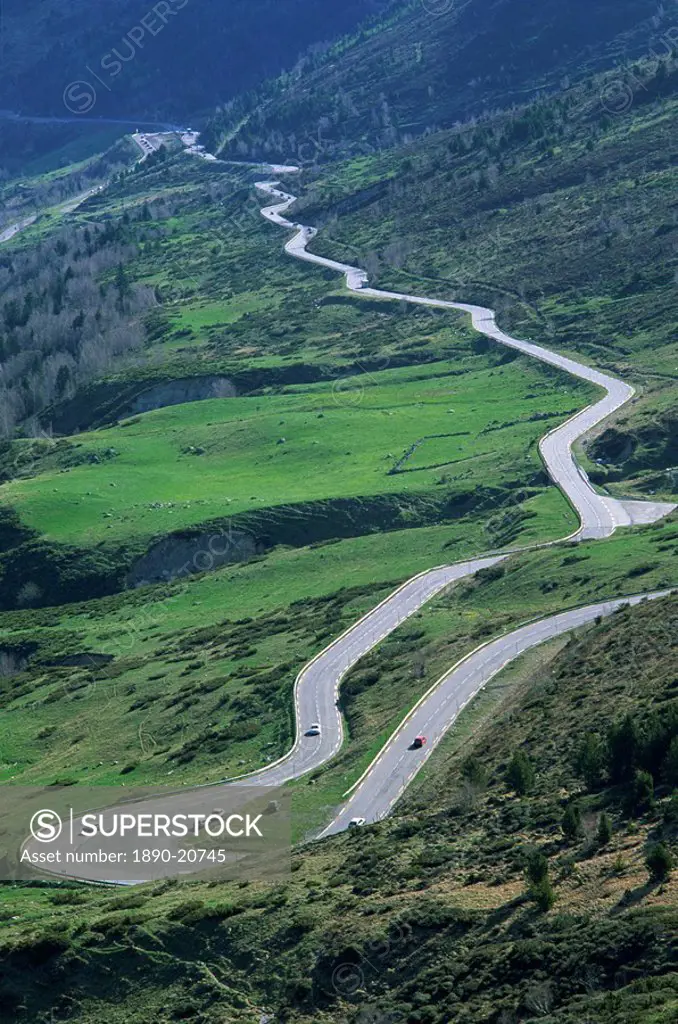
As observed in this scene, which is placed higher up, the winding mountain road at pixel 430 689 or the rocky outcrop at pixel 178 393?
the rocky outcrop at pixel 178 393

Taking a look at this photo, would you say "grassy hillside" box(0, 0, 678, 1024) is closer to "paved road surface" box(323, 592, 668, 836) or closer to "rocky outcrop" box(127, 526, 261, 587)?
"rocky outcrop" box(127, 526, 261, 587)

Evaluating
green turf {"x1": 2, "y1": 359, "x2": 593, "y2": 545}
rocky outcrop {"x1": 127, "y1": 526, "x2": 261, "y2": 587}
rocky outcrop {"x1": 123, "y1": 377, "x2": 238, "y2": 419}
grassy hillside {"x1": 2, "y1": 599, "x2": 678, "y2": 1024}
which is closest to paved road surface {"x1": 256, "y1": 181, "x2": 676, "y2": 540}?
green turf {"x1": 2, "y1": 359, "x2": 593, "y2": 545}

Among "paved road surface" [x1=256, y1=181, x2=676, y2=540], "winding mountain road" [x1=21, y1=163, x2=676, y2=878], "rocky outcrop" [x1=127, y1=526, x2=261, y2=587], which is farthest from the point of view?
"rocky outcrop" [x1=127, y1=526, x2=261, y2=587]

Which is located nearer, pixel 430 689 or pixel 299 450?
pixel 430 689

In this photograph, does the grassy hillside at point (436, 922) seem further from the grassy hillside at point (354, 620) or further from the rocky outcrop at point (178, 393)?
the rocky outcrop at point (178, 393)

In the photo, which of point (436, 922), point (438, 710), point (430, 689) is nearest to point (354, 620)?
point (430, 689)

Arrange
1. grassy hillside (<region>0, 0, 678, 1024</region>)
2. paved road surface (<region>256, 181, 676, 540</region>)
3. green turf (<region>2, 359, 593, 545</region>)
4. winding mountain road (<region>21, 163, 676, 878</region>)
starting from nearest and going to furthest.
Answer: grassy hillside (<region>0, 0, 678, 1024</region>) → winding mountain road (<region>21, 163, 676, 878</region>) → paved road surface (<region>256, 181, 676, 540</region>) → green turf (<region>2, 359, 593, 545</region>)

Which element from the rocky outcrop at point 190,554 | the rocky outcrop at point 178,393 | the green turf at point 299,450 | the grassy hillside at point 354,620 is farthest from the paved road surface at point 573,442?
the rocky outcrop at point 178,393

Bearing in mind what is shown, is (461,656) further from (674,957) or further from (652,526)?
(674,957)

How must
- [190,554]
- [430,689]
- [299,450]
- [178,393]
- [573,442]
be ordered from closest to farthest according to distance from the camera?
[430,689], [190,554], [573,442], [299,450], [178,393]

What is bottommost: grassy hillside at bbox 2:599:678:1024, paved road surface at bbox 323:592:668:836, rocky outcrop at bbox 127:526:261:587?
paved road surface at bbox 323:592:668:836

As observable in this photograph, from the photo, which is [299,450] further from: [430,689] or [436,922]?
[436,922]
